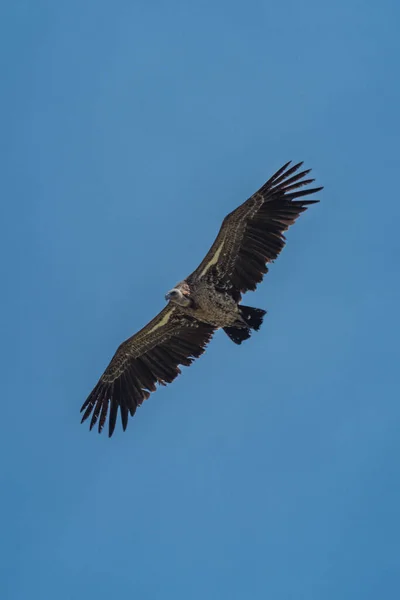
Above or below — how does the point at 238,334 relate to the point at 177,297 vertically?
below

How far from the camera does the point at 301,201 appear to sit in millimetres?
24688

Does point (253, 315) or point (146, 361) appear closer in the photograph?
point (253, 315)

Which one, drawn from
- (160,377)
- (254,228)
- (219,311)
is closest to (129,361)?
(160,377)

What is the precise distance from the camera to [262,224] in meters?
24.7

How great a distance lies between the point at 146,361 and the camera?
26.6 metres

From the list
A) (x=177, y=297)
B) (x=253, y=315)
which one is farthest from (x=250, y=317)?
(x=177, y=297)

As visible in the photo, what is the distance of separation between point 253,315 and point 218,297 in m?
0.95

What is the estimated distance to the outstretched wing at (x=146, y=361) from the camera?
2619 centimetres

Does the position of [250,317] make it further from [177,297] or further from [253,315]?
[177,297]

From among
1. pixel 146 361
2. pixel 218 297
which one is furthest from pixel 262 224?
pixel 146 361

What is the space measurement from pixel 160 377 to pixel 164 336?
Answer: 1037mm

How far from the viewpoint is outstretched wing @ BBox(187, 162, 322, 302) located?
80.9ft

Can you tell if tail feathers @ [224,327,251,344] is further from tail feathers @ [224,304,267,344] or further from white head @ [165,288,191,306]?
white head @ [165,288,191,306]

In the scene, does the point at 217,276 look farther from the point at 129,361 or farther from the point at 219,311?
the point at 129,361
